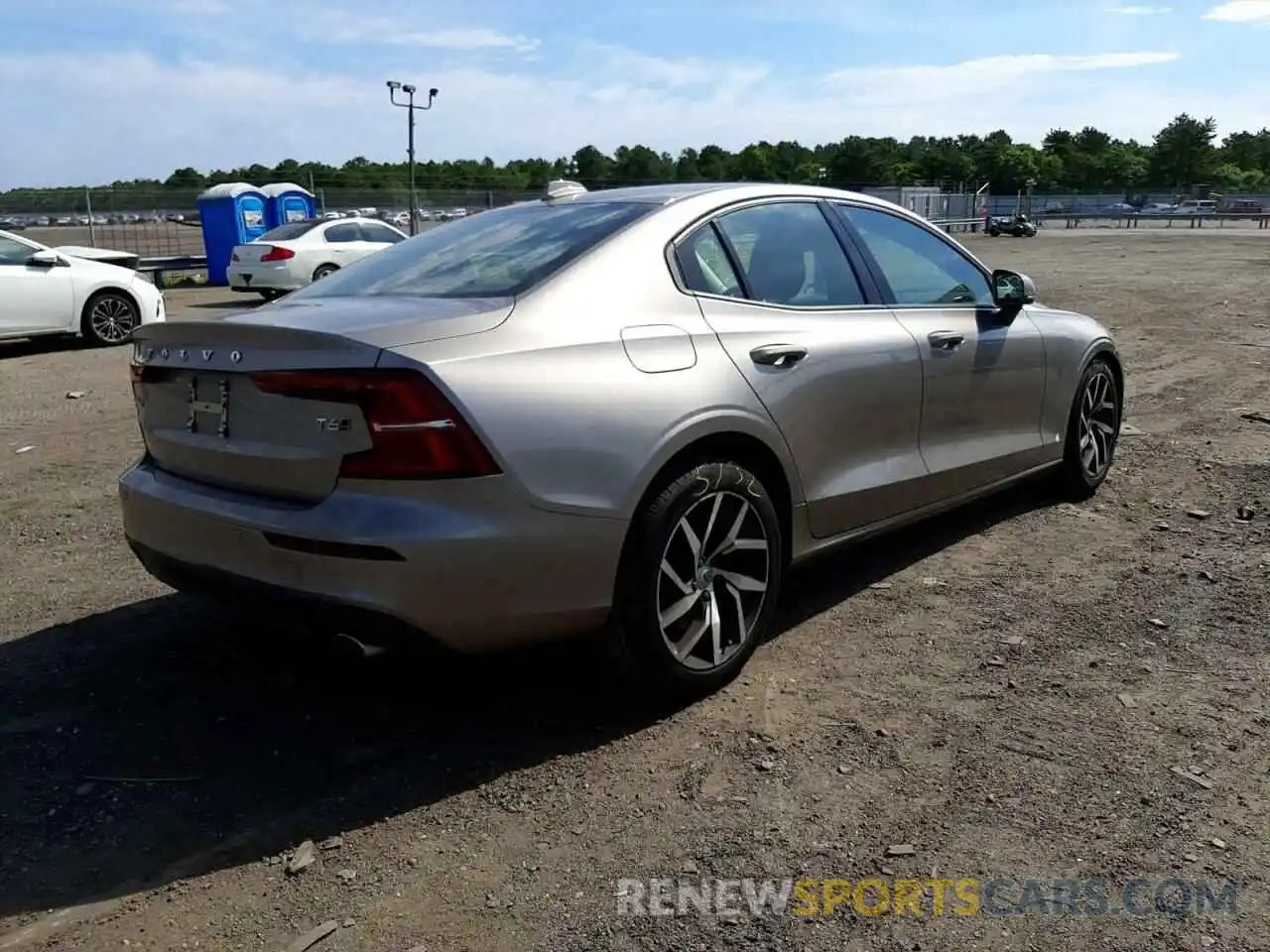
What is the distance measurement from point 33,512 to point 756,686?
413 cm

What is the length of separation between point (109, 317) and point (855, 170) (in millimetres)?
71850

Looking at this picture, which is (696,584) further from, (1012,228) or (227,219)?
(1012,228)

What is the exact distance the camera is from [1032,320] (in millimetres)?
5230

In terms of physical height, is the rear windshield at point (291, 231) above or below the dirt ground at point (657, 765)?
above

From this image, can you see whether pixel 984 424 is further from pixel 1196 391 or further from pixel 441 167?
pixel 441 167

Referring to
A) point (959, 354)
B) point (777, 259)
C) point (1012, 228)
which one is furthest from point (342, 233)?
point (1012, 228)

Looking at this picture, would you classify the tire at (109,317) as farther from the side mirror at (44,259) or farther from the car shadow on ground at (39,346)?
the side mirror at (44,259)

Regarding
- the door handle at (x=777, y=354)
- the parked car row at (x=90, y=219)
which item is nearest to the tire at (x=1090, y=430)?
the door handle at (x=777, y=354)

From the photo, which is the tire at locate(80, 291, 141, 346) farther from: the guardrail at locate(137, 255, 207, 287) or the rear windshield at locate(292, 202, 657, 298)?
the guardrail at locate(137, 255, 207, 287)

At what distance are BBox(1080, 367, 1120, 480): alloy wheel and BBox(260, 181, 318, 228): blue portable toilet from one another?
1928 centimetres

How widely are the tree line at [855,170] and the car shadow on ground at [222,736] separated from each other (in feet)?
9.03

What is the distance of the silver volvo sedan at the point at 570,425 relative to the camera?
2908 millimetres

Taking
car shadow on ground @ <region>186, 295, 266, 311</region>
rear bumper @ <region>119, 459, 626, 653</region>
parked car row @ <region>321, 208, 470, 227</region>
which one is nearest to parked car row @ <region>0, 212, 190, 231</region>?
parked car row @ <region>321, 208, 470, 227</region>

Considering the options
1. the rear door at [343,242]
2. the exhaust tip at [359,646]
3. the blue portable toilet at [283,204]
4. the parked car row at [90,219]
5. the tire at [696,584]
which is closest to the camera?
the exhaust tip at [359,646]
